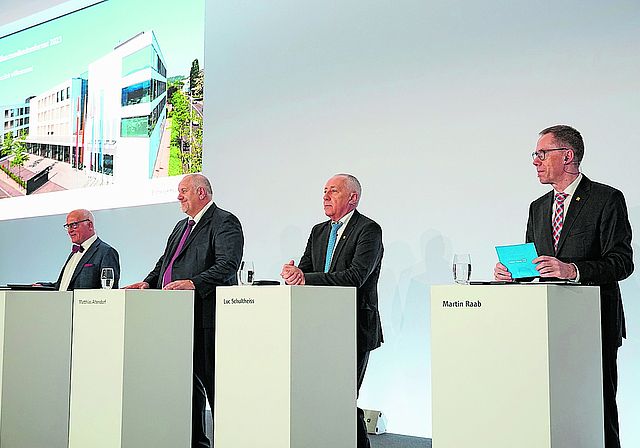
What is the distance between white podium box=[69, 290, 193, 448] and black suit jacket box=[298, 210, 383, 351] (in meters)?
0.81

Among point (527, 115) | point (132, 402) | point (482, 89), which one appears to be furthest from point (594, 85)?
point (132, 402)

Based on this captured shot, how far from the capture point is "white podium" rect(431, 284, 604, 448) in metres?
2.28

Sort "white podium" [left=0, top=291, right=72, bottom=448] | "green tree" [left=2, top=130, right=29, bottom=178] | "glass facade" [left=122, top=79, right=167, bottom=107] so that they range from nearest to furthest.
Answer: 1. "white podium" [left=0, top=291, right=72, bottom=448]
2. "glass facade" [left=122, top=79, right=167, bottom=107]
3. "green tree" [left=2, top=130, right=29, bottom=178]

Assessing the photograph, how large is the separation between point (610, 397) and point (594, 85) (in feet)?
7.17

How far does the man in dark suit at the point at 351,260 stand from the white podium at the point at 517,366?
3.10ft

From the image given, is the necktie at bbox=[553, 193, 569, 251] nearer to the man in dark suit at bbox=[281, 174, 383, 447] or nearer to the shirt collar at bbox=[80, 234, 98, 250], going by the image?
the man in dark suit at bbox=[281, 174, 383, 447]

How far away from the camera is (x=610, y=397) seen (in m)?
2.74

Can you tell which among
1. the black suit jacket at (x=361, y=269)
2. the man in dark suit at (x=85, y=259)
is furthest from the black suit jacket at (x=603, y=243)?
the man in dark suit at (x=85, y=259)

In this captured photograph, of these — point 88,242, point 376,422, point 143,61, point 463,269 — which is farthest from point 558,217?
point 143,61

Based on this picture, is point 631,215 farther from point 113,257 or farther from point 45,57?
point 45,57

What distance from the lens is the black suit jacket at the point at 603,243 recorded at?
9.11 feet

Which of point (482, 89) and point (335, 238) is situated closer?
point (335, 238)

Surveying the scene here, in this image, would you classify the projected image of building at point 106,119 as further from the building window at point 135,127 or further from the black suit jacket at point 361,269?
the black suit jacket at point 361,269

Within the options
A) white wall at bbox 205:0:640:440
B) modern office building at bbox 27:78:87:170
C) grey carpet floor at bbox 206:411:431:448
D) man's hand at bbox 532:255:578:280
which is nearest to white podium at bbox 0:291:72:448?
grey carpet floor at bbox 206:411:431:448
